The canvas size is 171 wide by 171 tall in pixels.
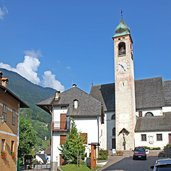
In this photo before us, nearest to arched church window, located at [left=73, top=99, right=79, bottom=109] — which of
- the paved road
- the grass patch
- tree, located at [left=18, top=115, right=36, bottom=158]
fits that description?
tree, located at [left=18, top=115, right=36, bottom=158]

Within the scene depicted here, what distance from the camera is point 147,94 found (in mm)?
57125

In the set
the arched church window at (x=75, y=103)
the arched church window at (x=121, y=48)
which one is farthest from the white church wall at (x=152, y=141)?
the arched church window at (x=121, y=48)

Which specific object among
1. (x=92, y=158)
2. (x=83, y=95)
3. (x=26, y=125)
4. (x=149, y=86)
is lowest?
(x=92, y=158)

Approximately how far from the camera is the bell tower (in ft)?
169

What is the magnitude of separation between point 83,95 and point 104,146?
47.5ft

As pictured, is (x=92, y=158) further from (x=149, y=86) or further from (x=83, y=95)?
(x=149, y=86)

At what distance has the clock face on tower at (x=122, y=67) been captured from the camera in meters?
54.4

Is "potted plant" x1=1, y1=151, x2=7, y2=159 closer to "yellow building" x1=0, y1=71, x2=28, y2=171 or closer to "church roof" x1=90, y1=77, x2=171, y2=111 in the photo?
"yellow building" x1=0, y1=71, x2=28, y2=171

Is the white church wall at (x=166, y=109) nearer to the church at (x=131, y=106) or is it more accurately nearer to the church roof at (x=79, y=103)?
the church at (x=131, y=106)

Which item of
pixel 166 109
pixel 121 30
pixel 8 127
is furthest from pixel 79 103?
pixel 121 30

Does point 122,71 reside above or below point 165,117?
above

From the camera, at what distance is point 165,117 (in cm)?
5181

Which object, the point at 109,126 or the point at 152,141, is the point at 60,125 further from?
the point at 152,141

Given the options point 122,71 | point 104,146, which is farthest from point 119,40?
point 104,146
